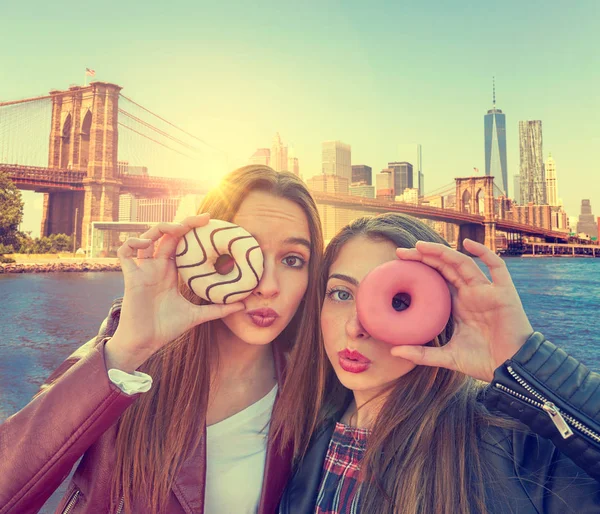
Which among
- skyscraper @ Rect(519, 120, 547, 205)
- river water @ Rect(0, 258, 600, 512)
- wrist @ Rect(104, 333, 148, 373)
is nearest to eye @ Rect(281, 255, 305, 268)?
wrist @ Rect(104, 333, 148, 373)

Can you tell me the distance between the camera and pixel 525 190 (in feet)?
393

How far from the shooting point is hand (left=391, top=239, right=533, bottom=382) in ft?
3.29

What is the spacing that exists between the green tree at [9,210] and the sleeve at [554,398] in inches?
1076

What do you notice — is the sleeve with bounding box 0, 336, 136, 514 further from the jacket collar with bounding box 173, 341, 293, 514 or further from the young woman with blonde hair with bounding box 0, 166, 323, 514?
the jacket collar with bounding box 173, 341, 293, 514

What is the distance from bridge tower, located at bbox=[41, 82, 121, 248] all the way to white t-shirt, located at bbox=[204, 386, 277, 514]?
33.6 meters

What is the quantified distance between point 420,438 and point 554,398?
0.98 ft

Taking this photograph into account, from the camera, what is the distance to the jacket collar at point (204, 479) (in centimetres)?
112

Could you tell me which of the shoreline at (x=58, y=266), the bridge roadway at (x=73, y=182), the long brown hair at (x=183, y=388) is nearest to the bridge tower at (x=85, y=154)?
the bridge roadway at (x=73, y=182)

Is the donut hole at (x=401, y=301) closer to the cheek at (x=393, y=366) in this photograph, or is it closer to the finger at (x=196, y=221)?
the cheek at (x=393, y=366)

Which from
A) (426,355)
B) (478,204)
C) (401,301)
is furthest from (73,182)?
(426,355)

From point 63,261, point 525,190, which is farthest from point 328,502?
point 525,190

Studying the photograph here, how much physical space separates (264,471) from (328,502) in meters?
0.22

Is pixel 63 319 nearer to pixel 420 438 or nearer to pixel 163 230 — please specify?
pixel 163 230

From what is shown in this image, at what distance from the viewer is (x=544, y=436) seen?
0.90 metres
